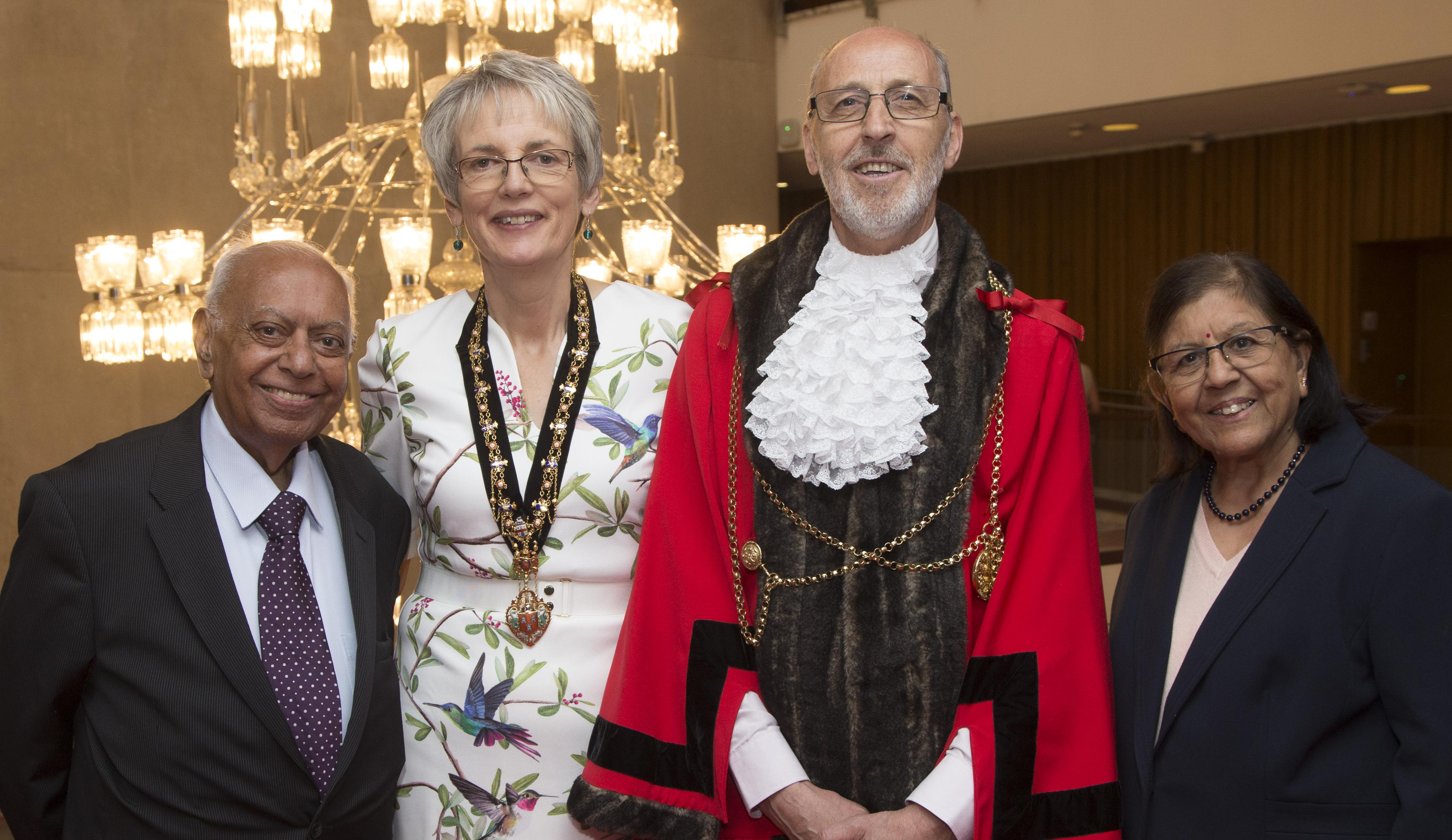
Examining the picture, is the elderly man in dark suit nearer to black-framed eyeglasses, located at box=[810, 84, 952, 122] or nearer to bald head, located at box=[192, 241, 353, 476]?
bald head, located at box=[192, 241, 353, 476]

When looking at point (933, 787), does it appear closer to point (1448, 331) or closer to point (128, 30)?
point (128, 30)

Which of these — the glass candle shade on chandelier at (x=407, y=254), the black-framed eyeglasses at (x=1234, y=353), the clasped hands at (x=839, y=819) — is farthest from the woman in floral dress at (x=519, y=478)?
the glass candle shade on chandelier at (x=407, y=254)

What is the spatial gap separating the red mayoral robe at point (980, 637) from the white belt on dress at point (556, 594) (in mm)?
99

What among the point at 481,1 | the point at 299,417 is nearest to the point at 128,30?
the point at 481,1

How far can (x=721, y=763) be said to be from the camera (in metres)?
1.77

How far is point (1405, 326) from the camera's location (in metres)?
11.1

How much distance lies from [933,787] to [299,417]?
3.48 feet

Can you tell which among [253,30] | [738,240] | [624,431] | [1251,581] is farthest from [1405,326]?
[624,431]

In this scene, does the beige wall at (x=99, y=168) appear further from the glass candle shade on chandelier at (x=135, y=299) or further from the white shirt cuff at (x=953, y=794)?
the white shirt cuff at (x=953, y=794)

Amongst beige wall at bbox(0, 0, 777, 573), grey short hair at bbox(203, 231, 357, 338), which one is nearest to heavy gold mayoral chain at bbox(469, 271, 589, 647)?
grey short hair at bbox(203, 231, 357, 338)

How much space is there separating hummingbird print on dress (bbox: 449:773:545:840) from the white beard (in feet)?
3.38

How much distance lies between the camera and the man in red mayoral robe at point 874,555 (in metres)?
1.72

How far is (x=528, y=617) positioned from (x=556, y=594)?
0.07 metres

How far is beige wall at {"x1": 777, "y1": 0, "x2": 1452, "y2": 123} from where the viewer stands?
7.78 meters
